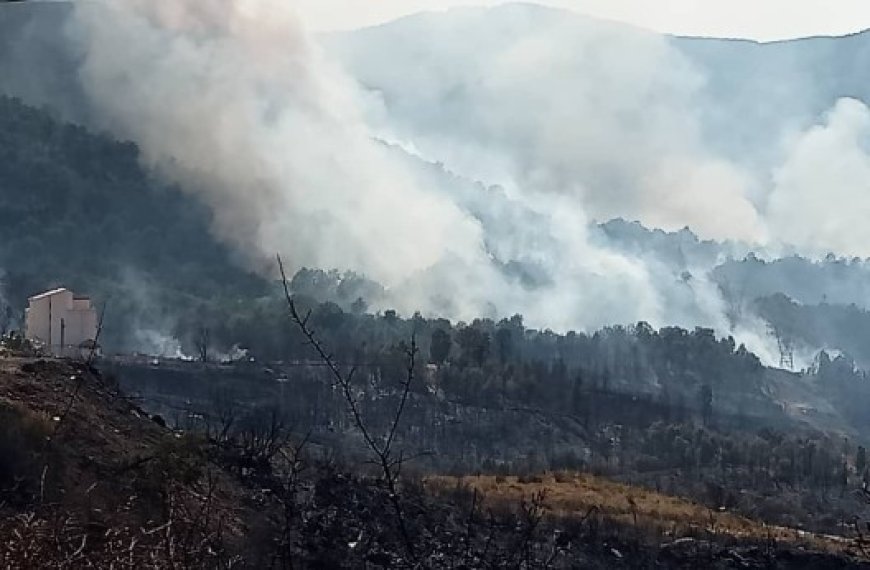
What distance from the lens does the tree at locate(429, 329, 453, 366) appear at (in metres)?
50.5

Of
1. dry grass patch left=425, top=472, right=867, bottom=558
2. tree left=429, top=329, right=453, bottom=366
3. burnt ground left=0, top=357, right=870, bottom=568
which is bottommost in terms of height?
dry grass patch left=425, top=472, right=867, bottom=558

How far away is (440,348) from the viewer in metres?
50.6

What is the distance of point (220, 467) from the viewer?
16.3 metres

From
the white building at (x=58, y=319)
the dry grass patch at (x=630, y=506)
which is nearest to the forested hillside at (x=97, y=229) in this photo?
the white building at (x=58, y=319)

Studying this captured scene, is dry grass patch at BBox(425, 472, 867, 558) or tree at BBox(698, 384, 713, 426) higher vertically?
tree at BBox(698, 384, 713, 426)

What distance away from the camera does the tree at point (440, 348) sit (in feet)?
166

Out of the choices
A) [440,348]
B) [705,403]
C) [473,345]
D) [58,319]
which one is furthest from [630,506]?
[705,403]

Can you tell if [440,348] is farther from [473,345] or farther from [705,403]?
[705,403]

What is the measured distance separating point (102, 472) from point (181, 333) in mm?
44678

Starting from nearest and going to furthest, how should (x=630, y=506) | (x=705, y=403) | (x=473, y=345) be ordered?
1. (x=630, y=506)
2. (x=473, y=345)
3. (x=705, y=403)

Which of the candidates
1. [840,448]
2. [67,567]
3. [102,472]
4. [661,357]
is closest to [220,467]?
[102,472]

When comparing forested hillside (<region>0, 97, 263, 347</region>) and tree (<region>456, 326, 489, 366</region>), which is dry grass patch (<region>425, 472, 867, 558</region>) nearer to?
tree (<region>456, 326, 489, 366</region>)

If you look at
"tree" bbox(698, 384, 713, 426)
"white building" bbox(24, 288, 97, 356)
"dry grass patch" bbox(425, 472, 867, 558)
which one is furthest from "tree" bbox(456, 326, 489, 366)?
"dry grass patch" bbox(425, 472, 867, 558)

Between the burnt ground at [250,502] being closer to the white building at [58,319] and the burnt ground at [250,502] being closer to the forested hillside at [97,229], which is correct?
the white building at [58,319]
